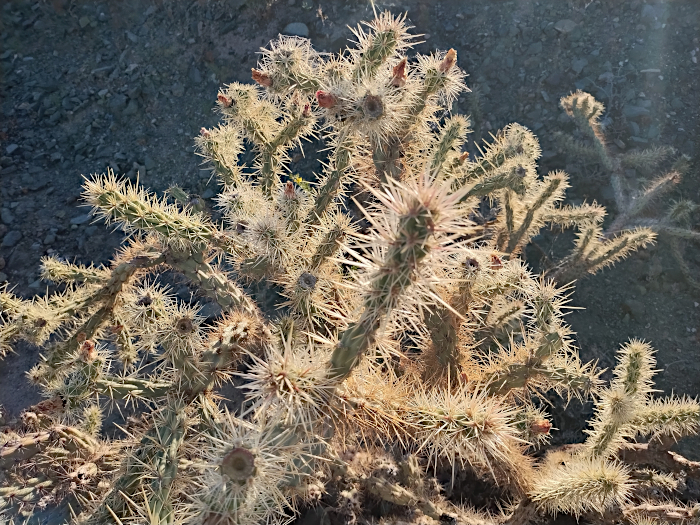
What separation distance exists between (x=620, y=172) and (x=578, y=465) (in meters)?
2.59

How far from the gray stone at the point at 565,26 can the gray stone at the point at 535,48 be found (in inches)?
9.2

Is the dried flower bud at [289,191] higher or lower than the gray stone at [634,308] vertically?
lower

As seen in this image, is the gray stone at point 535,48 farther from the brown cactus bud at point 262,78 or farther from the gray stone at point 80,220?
the gray stone at point 80,220

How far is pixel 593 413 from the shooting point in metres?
3.23

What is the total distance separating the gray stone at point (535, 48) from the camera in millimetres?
4516

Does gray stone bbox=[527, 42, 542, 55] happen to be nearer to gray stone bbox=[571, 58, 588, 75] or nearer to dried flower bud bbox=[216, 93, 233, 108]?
gray stone bbox=[571, 58, 588, 75]

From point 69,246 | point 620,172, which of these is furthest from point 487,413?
point 69,246

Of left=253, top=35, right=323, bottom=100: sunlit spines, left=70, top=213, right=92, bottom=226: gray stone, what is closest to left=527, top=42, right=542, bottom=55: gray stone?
left=253, top=35, right=323, bottom=100: sunlit spines

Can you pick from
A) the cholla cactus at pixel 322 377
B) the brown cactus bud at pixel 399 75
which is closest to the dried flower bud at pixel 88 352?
the cholla cactus at pixel 322 377

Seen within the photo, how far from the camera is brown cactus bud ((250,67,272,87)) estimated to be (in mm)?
2689

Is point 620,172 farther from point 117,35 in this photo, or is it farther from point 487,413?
point 117,35

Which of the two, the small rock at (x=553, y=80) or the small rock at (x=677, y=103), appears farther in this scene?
the small rock at (x=553, y=80)

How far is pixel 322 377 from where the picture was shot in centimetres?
158

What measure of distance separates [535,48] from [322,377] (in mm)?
4205
